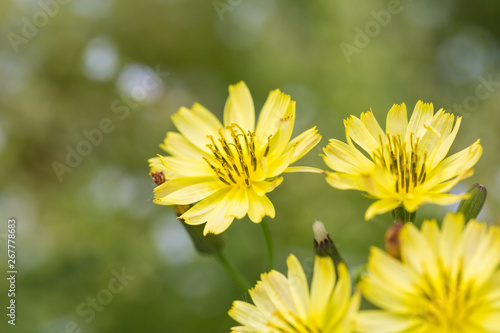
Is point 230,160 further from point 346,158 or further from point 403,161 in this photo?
point 403,161

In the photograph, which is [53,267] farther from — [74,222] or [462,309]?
[462,309]

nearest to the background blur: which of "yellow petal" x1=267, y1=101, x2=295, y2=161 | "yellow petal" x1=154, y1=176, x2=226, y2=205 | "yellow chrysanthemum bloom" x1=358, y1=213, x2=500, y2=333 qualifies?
"yellow petal" x1=154, y1=176, x2=226, y2=205

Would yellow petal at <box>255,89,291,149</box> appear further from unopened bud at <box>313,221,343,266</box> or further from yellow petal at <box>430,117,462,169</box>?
yellow petal at <box>430,117,462,169</box>

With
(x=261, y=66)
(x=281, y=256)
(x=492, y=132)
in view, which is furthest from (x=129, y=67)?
(x=492, y=132)
